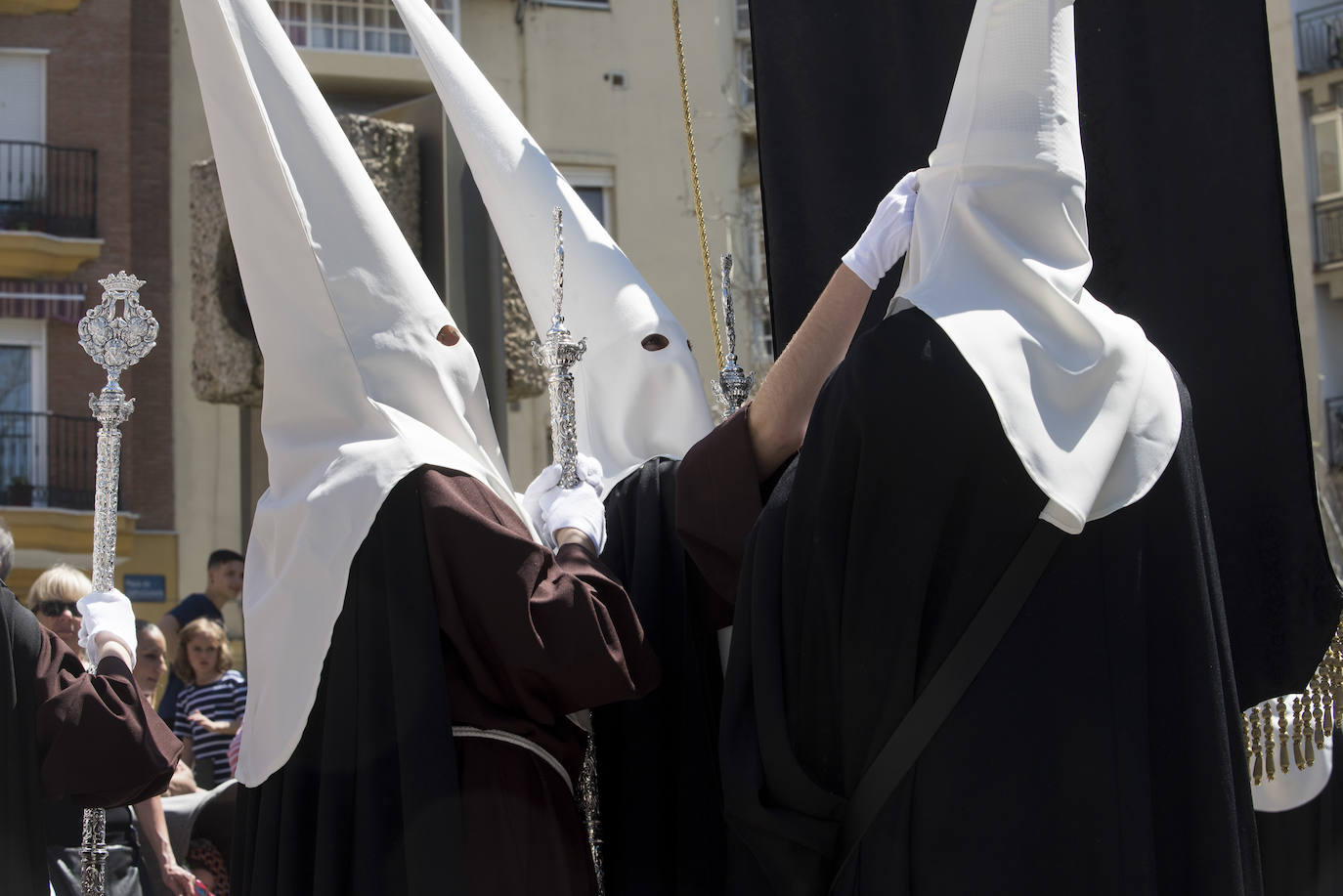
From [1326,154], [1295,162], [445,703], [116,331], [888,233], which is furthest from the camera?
[1326,154]

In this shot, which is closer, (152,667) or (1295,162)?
(152,667)

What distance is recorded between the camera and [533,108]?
16.2m

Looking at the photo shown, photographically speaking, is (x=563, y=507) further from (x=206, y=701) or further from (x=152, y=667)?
(x=206, y=701)

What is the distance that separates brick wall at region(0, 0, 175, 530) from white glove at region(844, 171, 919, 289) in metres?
14.1

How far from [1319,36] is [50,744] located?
17.5m

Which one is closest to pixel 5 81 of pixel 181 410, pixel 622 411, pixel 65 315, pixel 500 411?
pixel 65 315

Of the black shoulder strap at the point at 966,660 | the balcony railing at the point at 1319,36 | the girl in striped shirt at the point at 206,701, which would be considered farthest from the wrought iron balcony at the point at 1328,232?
the black shoulder strap at the point at 966,660

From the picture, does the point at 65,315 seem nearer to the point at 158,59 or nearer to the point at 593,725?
the point at 158,59

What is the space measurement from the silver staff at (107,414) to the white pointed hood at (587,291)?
0.90 metres

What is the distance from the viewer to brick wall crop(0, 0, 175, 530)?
15922mm

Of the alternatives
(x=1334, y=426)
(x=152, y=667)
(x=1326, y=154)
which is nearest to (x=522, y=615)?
(x=152, y=667)

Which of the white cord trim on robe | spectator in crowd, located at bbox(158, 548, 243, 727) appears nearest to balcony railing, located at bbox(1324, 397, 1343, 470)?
spectator in crowd, located at bbox(158, 548, 243, 727)

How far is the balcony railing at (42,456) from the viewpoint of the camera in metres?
15.7

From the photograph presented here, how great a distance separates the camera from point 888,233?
264cm
